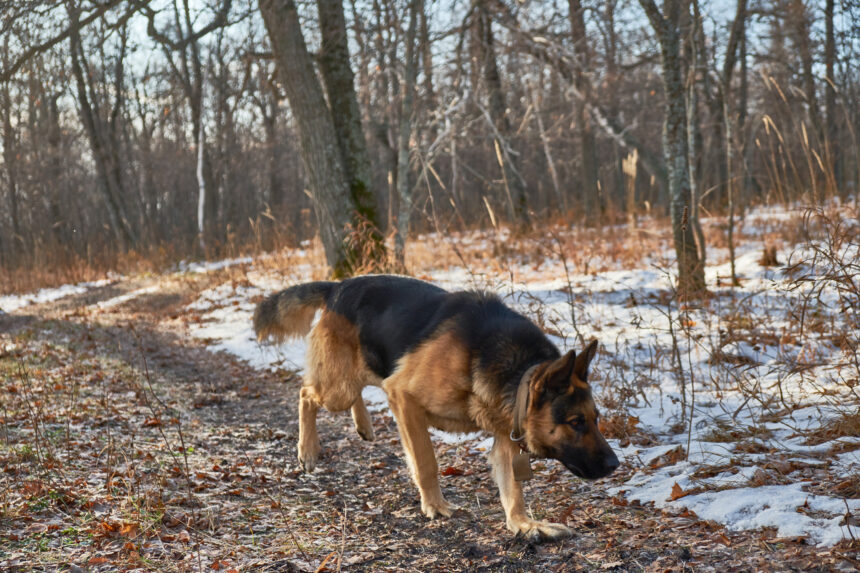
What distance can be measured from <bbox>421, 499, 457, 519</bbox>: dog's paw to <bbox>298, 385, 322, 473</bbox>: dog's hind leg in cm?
125

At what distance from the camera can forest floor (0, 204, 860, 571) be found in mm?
2975

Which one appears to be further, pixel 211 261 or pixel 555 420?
pixel 211 261

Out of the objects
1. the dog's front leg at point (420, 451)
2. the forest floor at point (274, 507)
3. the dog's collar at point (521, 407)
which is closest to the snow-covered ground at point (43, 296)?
the forest floor at point (274, 507)

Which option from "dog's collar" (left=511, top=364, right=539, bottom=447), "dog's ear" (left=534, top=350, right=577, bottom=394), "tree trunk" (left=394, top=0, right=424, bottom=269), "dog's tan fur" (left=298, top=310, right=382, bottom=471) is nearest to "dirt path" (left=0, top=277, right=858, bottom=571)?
"dog's tan fur" (left=298, top=310, right=382, bottom=471)

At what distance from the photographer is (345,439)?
548 cm

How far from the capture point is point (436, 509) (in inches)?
149

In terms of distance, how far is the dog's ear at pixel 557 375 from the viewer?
322cm

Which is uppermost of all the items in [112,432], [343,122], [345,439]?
[343,122]

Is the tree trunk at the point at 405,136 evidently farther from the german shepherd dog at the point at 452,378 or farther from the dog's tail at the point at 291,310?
the german shepherd dog at the point at 452,378

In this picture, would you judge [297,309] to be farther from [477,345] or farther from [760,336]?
[760,336]

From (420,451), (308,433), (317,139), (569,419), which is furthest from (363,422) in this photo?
(317,139)

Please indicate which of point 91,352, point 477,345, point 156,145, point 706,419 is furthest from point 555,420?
point 156,145

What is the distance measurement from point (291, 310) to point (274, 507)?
6.21ft

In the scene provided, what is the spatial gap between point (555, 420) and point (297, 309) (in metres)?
2.72
